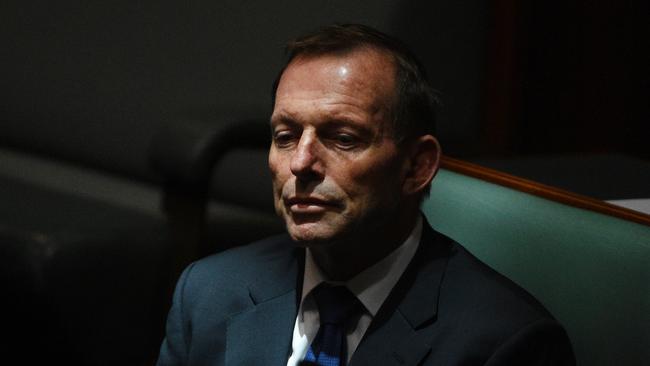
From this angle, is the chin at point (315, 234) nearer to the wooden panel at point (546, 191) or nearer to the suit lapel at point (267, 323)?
the suit lapel at point (267, 323)

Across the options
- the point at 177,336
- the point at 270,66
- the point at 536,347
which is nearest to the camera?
the point at 536,347

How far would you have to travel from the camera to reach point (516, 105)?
2.79 meters

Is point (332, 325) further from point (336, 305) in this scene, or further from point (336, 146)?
point (336, 146)

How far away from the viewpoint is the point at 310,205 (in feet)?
4.43

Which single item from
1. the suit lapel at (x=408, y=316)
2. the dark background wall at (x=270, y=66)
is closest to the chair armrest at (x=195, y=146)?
the dark background wall at (x=270, y=66)

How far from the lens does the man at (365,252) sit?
4.42 feet

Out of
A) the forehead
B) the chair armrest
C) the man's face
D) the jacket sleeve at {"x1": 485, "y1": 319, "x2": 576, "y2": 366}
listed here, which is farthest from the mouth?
the chair armrest

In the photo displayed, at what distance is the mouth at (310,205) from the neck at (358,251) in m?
0.06

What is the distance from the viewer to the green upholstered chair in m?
1.35

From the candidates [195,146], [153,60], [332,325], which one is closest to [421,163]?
[332,325]

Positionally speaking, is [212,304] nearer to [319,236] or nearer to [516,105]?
[319,236]

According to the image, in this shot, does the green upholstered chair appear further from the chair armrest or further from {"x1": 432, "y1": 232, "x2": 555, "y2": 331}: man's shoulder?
the chair armrest

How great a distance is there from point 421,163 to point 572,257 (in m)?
0.21

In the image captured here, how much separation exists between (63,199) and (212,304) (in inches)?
42.6
